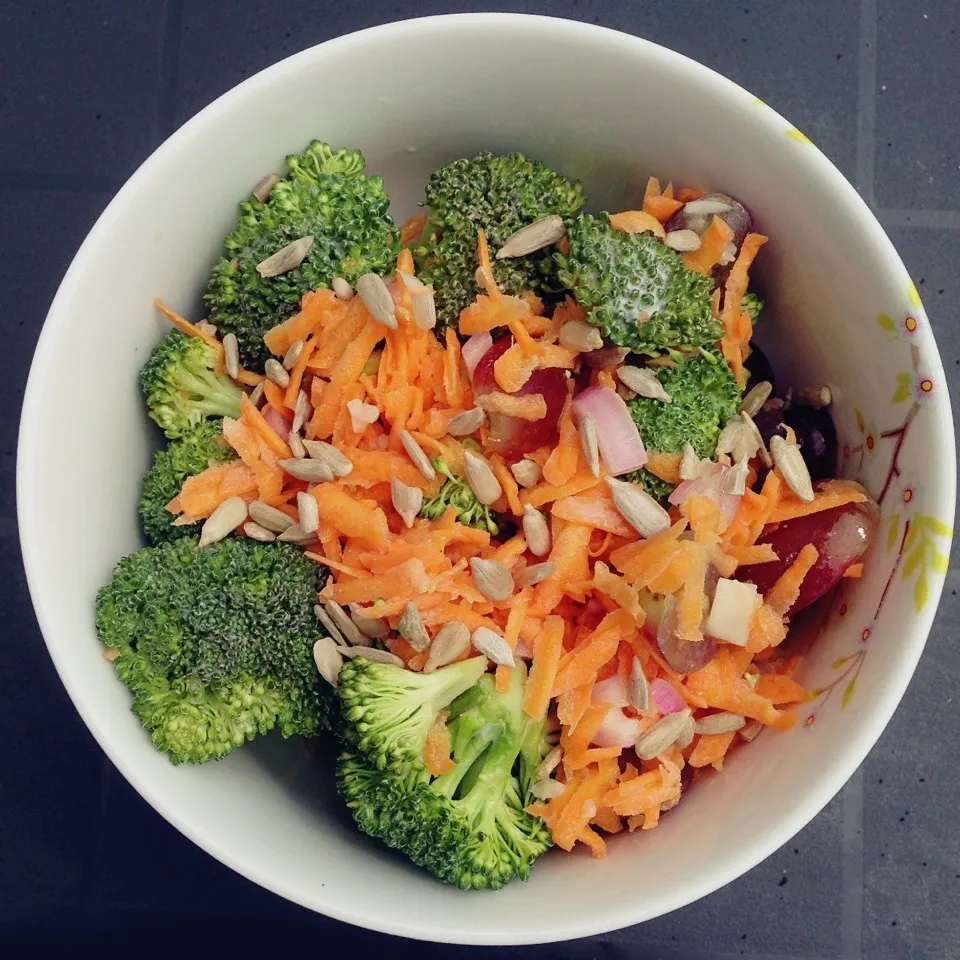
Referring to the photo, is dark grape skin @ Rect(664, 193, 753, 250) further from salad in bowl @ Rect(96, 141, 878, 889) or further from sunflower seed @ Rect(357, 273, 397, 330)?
sunflower seed @ Rect(357, 273, 397, 330)

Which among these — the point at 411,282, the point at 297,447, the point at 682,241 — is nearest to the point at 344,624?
the point at 297,447

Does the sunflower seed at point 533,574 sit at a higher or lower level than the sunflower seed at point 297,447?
lower

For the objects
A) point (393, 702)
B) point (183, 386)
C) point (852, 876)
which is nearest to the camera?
point (393, 702)

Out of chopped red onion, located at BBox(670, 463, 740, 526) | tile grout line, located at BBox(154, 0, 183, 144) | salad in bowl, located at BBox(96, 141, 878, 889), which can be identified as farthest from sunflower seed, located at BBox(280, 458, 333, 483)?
tile grout line, located at BBox(154, 0, 183, 144)

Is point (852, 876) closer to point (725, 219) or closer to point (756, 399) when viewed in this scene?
point (756, 399)

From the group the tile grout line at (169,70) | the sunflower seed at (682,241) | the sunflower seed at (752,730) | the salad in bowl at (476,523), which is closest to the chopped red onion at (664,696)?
the salad in bowl at (476,523)

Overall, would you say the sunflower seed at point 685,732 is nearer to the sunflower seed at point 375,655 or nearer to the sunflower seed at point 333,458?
the sunflower seed at point 375,655

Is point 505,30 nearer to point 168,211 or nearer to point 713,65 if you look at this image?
point 168,211
